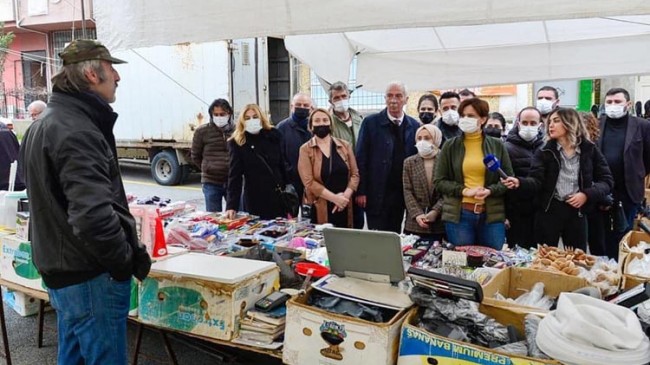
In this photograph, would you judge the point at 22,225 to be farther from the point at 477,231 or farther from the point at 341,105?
the point at 477,231

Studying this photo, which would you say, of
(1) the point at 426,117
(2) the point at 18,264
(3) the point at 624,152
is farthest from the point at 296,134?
(3) the point at 624,152

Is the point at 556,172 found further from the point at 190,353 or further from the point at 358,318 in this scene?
the point at 190,353

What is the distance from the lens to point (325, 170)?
13.9 ft

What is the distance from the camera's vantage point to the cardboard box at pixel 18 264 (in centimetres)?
301

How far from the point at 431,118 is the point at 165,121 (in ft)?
23.5

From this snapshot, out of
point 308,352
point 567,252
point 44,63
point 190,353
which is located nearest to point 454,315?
point 308,352

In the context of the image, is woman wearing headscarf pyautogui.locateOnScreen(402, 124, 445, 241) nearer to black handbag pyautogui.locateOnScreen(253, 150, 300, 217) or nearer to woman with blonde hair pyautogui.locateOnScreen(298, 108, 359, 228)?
woman with blonde hair pyautogui.locateOnScreen(298, 108, 359, 228)

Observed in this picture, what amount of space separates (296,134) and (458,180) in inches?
70.8

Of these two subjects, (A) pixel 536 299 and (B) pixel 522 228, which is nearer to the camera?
(A) pixel 536 299

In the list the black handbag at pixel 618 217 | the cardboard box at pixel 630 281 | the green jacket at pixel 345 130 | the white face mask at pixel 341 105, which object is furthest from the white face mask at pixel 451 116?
the cardboard box at pixel 630 281

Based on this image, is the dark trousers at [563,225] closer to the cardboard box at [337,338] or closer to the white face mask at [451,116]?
the white face mask at [451,116]

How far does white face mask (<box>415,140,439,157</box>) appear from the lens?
3.93m

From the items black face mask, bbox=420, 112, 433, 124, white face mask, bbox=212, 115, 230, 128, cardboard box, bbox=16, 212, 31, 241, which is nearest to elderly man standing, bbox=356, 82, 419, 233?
black face mask, bbox=420, 112, 433, 124

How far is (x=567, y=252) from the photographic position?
2963mm
